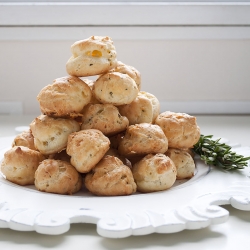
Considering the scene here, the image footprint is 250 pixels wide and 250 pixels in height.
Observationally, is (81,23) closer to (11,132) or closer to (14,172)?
(11,132)

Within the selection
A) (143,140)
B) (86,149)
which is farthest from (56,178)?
(143,140)

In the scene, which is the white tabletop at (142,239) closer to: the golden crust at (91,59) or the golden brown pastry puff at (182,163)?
the golden brown pastry puff at (182,163)

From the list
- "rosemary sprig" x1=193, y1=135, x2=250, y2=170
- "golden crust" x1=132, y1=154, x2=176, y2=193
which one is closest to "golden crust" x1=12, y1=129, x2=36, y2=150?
"golden crust" x1=132, y1=154, x2=176, y2=193

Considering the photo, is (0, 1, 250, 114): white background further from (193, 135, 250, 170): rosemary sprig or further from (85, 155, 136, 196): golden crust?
(85, 155, 136, 196): golden crust

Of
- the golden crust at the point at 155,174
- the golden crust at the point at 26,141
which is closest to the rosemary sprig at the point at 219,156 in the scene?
the golden crust at the point at 155,174

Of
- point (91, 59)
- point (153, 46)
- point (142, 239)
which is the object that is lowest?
point (142, 239)

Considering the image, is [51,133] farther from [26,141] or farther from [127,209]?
[127,209]

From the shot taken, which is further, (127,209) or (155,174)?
(155,174)
